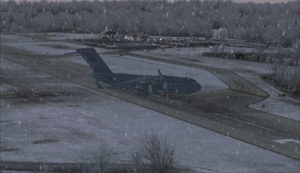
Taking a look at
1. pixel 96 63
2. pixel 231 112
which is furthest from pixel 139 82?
pixel 231 112

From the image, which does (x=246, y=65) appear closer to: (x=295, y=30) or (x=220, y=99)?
(x=220, y=99)

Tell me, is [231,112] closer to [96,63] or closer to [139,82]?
[139,82]

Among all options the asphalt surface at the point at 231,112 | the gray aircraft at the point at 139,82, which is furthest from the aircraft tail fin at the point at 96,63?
the asphalt surface at the point at 231,112

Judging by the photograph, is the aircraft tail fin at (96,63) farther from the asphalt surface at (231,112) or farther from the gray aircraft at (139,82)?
the asphalt surface at (231,112)

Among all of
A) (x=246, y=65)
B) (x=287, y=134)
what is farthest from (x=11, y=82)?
(x=246, y=65)

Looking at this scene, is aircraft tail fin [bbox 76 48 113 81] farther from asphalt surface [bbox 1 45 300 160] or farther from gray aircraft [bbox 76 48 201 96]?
asphalt surface [bbox 1 45 300 160]

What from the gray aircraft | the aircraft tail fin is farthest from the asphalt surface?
the aircraft tail fin

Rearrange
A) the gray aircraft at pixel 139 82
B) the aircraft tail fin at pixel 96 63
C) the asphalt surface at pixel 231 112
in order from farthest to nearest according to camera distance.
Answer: the gray aircraft at pixel 139 82 → the aircraft tail fin at pixel 96 63 → the asphalt surface at pixel 231 112
